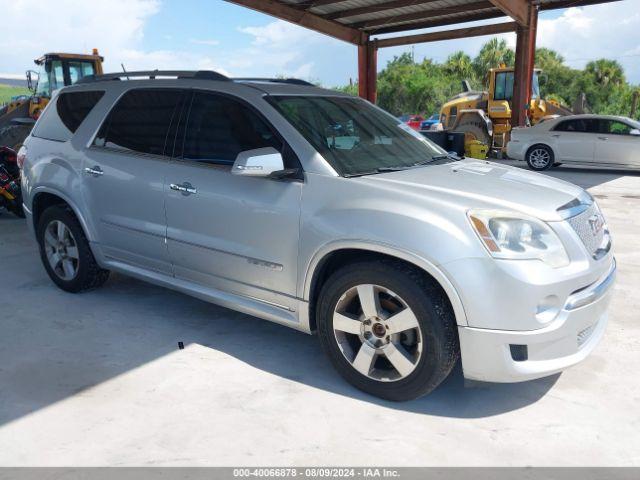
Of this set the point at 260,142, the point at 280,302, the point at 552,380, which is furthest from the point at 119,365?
the point at 552,380

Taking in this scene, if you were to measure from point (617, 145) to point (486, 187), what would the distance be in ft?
41.2

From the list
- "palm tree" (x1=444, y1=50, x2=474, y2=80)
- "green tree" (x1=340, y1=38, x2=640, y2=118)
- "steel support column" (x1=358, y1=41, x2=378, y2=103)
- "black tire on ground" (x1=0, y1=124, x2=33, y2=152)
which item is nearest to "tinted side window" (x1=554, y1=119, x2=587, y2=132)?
"steel support column" (x1=358, y1=41, x2=378, y2=103)

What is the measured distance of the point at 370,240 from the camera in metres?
2.95

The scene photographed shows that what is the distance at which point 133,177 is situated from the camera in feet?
13.3

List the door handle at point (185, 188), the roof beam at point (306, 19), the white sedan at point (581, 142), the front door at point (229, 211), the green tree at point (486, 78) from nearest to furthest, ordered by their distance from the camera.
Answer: the front door at point (229, 211) < the door handle at point (185, 188) < the white sedan at point (581, 142) < the roof beam at point (306, 19) < the green tree at point (486, 78)

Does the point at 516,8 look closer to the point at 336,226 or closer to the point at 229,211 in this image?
the point at 229,211

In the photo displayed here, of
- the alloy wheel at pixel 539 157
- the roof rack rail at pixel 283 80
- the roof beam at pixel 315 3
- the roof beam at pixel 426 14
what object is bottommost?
the alloy wheel at pixel 539 157

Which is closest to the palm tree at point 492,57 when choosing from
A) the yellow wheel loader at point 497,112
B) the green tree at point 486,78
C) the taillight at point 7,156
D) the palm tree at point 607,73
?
the green tree at point 486,78

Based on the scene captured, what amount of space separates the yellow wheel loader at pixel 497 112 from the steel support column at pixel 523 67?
34.1 inches

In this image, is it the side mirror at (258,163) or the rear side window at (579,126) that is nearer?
the side mirror at (258,163)

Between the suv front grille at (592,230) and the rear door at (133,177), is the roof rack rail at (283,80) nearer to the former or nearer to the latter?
the rear door at (133,177)

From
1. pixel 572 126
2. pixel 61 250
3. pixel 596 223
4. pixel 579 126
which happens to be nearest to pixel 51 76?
pixel 61 250

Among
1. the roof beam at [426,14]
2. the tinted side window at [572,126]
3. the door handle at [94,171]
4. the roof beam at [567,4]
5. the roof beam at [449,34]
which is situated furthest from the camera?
the roof beam at [449,34]

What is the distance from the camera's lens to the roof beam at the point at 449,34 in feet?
57.4
